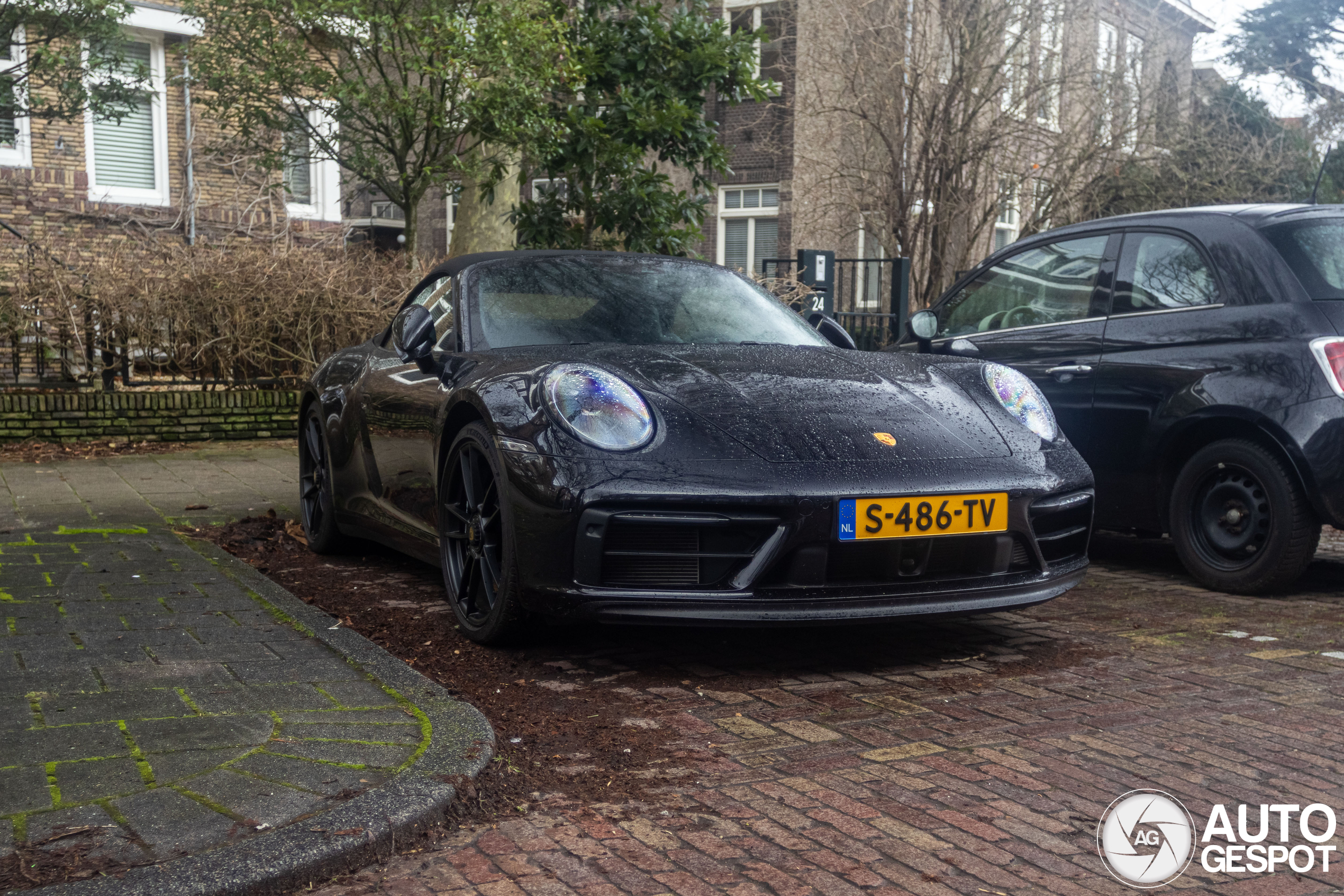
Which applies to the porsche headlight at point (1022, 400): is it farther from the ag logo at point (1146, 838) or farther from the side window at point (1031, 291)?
the ag logo at point (1146, 838)

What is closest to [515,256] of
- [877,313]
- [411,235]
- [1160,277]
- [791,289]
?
[1160,277]

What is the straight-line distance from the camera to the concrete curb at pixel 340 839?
7.97 feet

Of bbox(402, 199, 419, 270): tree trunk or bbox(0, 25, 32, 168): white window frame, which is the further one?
bbox(0, 25, 32, 168): white window frame

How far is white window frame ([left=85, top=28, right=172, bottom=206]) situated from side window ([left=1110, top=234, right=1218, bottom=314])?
49.3ft

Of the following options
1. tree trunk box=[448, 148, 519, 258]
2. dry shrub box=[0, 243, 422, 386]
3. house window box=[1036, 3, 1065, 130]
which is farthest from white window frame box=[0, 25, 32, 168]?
house window box=[1036, 3, 1065, 130]

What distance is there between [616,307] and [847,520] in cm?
157

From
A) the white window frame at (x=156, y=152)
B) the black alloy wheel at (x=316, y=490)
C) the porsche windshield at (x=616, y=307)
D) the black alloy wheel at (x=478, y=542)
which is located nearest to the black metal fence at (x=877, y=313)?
the black alloy wheel at (x=316, y=490)

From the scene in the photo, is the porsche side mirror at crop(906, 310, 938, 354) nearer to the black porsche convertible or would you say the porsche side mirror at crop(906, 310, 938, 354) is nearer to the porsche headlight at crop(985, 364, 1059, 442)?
the black porsche convertible

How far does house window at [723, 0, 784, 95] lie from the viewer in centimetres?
2205

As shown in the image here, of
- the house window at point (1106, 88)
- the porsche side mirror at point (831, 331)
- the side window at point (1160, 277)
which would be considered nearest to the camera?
the porsche side mirror at point (831, 331)

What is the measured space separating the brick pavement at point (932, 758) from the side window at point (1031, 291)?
1.75 meters

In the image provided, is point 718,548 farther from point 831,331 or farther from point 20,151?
point 20,151
